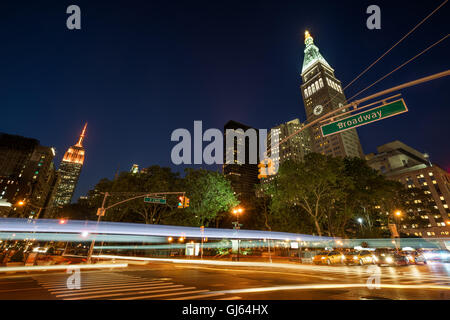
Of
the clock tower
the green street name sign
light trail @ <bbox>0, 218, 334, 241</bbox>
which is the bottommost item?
light trail @ <bbox>0, 218, 334, 241</bbox>

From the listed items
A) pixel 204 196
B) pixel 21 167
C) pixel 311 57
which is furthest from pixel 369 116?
pixel 311 57

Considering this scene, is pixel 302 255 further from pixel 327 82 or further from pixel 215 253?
pixel 327 82

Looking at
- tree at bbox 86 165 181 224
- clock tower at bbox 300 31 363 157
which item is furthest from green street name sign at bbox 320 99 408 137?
clock tower at bbox 300 31 363 157

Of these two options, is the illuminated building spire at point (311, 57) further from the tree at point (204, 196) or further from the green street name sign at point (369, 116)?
the green street name sign at point (369, 116)

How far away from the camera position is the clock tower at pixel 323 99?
415 ft

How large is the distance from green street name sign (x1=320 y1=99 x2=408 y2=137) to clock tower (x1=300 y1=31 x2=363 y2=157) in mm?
112031

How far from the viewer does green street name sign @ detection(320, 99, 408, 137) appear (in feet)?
27.8

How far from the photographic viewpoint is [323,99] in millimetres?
152750

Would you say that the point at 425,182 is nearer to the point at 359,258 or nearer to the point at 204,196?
the point at 359,258

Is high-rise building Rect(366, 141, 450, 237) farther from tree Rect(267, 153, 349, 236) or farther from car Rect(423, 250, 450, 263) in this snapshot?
tree Rect(267, 153, 349, 236)

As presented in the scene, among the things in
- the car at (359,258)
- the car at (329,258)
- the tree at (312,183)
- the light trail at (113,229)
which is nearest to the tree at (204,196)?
the light trail at (113,229)

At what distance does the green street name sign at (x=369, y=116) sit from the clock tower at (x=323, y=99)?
11203 cm

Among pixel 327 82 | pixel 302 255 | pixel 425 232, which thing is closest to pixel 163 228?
pixel 302 255
